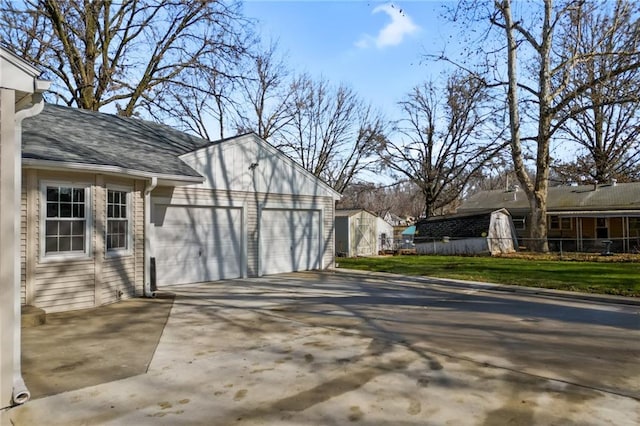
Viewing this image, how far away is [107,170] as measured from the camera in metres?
8.30

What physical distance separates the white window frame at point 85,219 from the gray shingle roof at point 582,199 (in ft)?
96.9

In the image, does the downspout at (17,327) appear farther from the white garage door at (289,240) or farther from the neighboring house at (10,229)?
the white garage door at (289,240)

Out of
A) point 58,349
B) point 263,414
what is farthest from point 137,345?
point 263,414

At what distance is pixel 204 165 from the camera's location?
12.1 m

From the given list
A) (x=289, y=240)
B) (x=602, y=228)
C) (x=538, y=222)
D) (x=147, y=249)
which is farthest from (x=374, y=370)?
(x=602, y=228)

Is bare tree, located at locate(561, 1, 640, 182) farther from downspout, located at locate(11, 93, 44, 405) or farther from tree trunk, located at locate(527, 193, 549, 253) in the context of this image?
downspout, located at locate(11, 93, 44, 405)

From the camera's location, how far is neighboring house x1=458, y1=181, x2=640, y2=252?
86.4 feet

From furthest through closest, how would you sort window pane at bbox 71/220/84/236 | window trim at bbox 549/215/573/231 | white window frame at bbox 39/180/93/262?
window trim at bbox 549/215/573/231
window pane at bbox 71/220/84/236
white window frame at bbox 39/180/93/262

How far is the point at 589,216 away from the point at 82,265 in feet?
94.7

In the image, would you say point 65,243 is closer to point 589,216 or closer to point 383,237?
point 383,237

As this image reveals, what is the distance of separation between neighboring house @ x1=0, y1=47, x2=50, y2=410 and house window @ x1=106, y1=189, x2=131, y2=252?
196 inches

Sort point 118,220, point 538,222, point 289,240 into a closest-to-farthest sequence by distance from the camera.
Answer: point 118,220 → point 289,240 → point 538,222

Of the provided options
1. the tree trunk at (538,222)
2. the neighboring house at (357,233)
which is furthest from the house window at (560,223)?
the neighboring house at (357,233)

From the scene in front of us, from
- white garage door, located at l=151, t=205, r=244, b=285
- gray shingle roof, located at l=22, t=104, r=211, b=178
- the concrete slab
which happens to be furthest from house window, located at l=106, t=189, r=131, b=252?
the concrete slab
